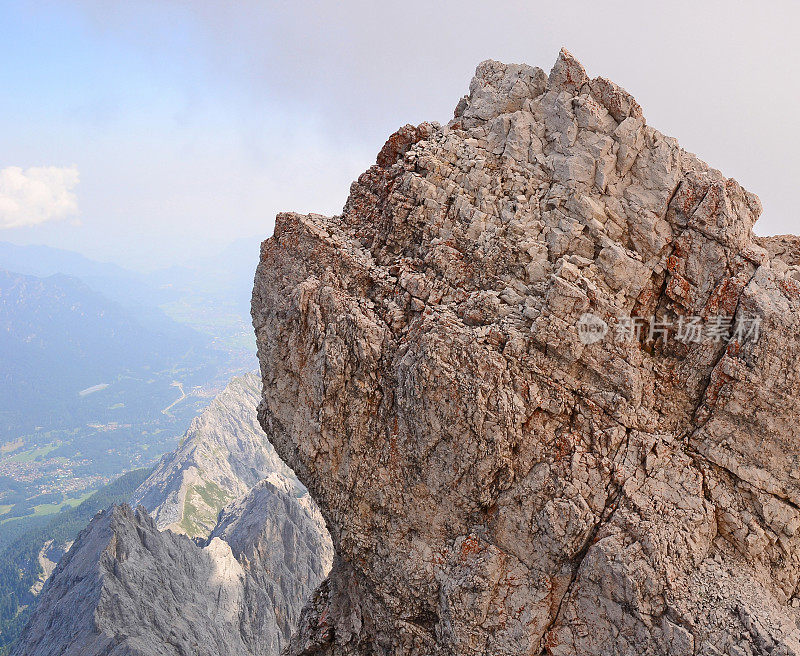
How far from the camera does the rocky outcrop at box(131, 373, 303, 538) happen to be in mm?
118000

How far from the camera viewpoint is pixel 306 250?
18.4 meters

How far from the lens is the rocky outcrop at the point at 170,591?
32.8m

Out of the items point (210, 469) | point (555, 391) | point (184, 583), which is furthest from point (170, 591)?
point (210, 469)

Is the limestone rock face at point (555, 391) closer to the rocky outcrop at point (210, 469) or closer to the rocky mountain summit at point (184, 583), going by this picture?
the rocky mountain summit at point (184, 583)

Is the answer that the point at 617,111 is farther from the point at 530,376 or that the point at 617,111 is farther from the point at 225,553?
the point at 225,553

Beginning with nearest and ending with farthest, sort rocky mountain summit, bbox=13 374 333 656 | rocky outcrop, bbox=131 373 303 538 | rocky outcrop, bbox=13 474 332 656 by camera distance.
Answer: rocky outcrop, bbox=13 474 332 656 < rocky mountain summit, bbox=13 374 333 656 < rocky outcrop, bbox=131 373 303 538

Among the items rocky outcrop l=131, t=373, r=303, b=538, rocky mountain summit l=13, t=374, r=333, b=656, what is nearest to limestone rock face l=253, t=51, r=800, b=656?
rocky mountain summit l=13, t=374, r=333, b=656

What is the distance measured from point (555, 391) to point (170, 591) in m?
43.5

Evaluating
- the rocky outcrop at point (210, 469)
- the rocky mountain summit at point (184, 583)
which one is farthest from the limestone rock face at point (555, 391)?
the rocky outcrop at point (210, 469)

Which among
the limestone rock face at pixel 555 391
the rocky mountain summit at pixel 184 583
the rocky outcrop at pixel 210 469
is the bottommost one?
the rocky outcrop at pixel 210 469

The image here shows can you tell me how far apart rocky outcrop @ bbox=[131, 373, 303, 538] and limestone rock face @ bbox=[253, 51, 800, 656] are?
10453 cm

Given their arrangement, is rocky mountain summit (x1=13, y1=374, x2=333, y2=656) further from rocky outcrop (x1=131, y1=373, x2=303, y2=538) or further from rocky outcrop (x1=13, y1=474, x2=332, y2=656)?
rocky outcrop (x1=131, y1=373, x2=303, y2=538)

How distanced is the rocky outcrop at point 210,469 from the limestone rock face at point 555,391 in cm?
10453

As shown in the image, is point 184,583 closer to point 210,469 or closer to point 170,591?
point 170,591
